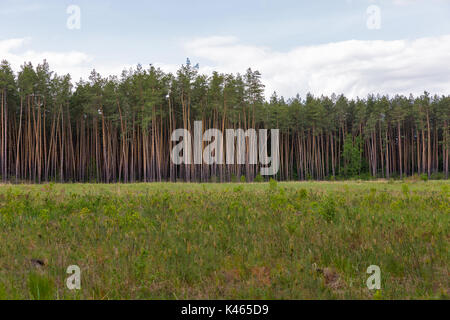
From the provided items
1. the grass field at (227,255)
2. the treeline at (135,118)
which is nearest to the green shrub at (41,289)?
the grass field at (227,255)

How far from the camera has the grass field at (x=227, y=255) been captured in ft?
13.3

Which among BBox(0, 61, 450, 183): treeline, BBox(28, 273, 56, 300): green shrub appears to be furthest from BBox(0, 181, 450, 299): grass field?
BBox(0, 61, 450, 183): treeline

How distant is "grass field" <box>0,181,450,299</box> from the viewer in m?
4.04

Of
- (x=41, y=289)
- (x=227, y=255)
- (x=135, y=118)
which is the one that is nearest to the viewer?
(x=41, y=289)

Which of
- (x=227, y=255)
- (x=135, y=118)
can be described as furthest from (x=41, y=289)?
(x=135, y=118)

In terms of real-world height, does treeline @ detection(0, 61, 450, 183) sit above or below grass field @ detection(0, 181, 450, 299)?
above

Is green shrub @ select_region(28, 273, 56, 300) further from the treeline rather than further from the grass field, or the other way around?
the treeline

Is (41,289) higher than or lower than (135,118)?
lower

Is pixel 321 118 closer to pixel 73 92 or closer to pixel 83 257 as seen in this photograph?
pixel 73 92

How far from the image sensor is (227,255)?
5.27m

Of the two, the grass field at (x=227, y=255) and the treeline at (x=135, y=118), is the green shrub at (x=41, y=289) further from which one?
the treeline at (x=135, y=118)

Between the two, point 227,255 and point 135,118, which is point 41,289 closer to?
point 227,255
